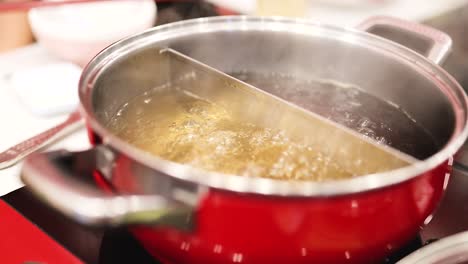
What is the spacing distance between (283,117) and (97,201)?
0.48 m

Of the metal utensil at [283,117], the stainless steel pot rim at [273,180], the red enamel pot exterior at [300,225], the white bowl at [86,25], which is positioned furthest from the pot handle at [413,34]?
the white bowl at [86,25]

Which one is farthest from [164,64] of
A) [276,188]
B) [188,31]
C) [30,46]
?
[30,46]

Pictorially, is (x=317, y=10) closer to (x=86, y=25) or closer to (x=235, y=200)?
(x=86, y=25)

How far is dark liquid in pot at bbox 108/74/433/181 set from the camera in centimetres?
87

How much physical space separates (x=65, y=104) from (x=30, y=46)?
1.61 ft

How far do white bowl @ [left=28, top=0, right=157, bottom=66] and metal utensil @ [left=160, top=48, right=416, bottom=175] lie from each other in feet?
1.41

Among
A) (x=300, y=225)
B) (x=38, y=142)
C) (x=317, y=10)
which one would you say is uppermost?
(x=300, y=225)

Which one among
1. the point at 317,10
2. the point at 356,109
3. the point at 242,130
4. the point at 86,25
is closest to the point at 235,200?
the point at 242,130

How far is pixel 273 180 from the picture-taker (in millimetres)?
681

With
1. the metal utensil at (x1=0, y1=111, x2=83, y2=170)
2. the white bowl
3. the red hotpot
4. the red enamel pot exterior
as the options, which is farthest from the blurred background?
the red enamel pot exterior

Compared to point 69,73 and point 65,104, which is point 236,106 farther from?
point 69,73

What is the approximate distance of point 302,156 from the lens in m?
0.91

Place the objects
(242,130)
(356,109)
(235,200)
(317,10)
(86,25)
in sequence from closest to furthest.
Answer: (235,200)
(242,130)
(356,109)
(86,25)
(317,10)

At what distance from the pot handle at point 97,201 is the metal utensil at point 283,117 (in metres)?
0.37
